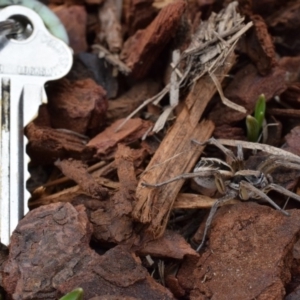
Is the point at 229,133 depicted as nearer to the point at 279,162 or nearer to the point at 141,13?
the point at 279,162

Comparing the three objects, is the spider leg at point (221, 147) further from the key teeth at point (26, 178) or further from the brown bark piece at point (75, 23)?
the brown bark piece at point (75, 23)

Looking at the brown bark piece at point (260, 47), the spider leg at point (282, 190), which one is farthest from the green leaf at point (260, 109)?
the spider leg at point (282, 190)

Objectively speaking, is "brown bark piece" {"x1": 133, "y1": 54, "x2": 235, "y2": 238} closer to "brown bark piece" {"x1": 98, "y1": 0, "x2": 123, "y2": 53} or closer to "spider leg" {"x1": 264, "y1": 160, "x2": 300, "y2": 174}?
"spider leg" {"x1": 264, "y1": 160, "x2": 300, "y2": 174}

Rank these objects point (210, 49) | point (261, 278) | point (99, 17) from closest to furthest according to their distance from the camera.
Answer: point (261, 278) < point (210, 49) < point (99, 17)

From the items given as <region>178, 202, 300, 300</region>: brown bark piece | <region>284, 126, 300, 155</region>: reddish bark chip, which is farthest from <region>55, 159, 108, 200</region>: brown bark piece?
<region>284, 126, 300, 155</region>: reddish bark chip

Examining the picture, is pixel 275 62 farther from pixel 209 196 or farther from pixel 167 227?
pixel 167 227

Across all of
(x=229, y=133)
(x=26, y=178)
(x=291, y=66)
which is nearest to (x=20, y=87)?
(x=26, y=178)

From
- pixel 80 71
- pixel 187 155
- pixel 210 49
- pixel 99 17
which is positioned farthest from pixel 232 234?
pixel 99 17
